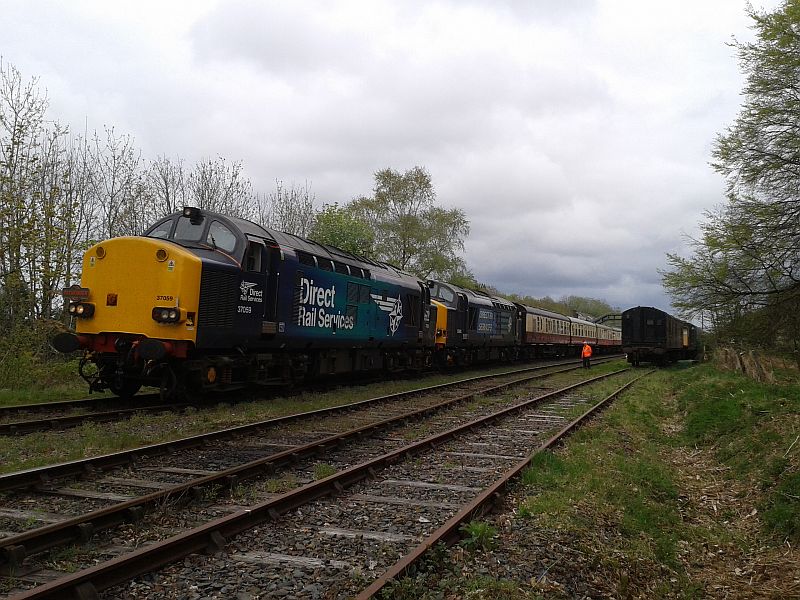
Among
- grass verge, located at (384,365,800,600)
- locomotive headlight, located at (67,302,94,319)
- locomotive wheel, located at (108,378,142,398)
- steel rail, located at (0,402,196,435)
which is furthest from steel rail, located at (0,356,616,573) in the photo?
locomotive wheel, located at (108,378,142,398)

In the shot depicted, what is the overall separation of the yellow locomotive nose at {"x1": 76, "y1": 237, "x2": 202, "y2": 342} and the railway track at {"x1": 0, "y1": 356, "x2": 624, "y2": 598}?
2.25 m

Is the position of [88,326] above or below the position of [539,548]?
above

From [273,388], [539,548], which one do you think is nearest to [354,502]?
[539,548]

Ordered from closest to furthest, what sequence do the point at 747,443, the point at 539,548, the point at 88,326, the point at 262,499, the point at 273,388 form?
the point at 539,548 < the point at 262,499 < the point at 747,443 < the point at 88,326 < the point at 273,388

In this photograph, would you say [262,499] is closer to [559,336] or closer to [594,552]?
[594,552]

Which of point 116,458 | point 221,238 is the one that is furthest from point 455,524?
point 221,238

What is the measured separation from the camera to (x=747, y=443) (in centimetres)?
935

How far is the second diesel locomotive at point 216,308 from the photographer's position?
32.0 feet

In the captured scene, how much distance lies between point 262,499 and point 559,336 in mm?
35900

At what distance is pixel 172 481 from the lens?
6277 millimetres

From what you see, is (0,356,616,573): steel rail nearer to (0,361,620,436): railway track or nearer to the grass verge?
the grass verge

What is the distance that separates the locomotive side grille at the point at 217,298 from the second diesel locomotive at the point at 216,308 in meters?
0.02

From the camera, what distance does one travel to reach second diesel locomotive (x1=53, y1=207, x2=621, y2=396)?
9742 millimetres

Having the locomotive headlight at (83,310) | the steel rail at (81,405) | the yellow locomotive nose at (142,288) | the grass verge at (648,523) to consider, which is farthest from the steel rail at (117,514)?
the locomotive headlight at (83,310)
